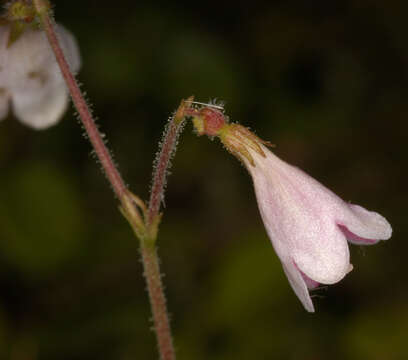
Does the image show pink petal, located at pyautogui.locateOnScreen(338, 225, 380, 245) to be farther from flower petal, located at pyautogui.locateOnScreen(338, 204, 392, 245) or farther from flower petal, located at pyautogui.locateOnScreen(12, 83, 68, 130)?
flower petal, located at pyautogui.locateOnScreen(12, 83, 68, 130)

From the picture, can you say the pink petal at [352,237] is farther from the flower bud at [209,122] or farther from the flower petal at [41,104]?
the flower petal at [41,104]

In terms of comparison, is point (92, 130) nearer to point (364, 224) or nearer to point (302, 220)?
point (302, 220)

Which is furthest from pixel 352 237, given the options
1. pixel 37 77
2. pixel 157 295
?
pixel 37 77

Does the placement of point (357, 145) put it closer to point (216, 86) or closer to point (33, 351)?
point (216, 86)

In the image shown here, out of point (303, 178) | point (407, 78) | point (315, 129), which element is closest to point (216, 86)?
point (315, 129)

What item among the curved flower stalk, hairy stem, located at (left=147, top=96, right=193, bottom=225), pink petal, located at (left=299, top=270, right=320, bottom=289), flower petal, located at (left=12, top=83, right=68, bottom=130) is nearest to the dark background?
flower petal, located at (left=12, top=83, right=68, bottom=130)
